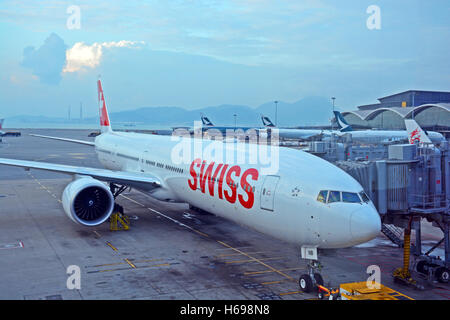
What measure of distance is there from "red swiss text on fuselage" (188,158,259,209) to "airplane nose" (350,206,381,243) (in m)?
3.98

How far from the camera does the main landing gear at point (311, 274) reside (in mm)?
13859

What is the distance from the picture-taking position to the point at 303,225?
13.6m

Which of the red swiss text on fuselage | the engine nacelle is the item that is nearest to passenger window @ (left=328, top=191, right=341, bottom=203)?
the red swiss text on fuselage

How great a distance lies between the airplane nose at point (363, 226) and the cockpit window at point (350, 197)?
0.48m

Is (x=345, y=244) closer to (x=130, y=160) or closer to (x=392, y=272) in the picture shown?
(x=392, y=272)

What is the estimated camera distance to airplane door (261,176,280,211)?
14.7 metres

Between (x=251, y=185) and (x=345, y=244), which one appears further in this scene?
(x=251, y=185)

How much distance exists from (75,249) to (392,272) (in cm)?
1322

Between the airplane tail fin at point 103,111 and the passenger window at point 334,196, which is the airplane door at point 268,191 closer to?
the passenger window at point 334,196

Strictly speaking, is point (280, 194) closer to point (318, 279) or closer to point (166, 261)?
point (318, 279)

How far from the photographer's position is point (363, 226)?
41.1 ft

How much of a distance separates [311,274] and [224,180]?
5150 millimetres

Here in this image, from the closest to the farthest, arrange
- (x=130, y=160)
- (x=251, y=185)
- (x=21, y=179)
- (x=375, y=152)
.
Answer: (x=251, y=185) → (x=375, y=152) → (x=130, y=160) → (x=21, y=179)
